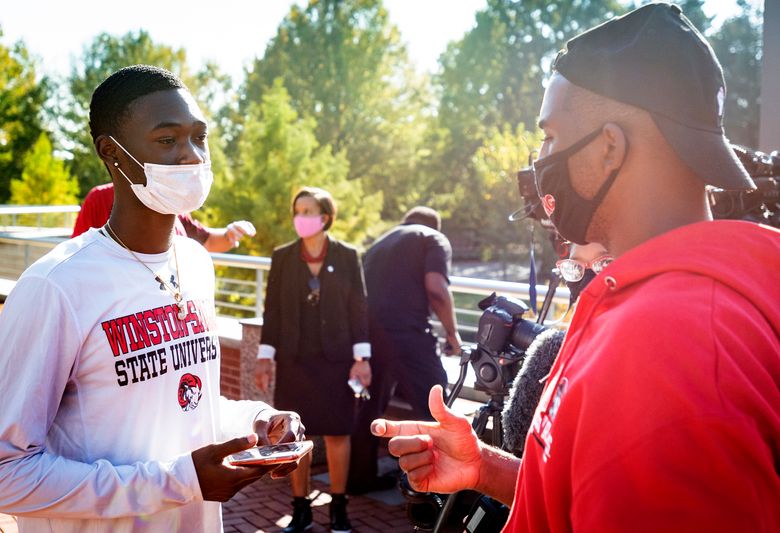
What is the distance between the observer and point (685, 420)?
0.94 meters

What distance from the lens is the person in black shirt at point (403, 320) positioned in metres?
5.24

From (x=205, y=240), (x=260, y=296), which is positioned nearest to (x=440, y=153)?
(x=260, y=296)

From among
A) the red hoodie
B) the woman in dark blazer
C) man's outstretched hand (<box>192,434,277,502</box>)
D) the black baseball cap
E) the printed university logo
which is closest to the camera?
the red hoodie

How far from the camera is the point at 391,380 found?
17.9 feet

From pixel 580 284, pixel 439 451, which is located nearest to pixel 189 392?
pixel 439 451

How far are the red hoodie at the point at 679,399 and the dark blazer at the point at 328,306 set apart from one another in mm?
3873

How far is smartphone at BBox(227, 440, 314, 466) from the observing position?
1868 mm

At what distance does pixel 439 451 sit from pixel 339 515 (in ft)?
10.8

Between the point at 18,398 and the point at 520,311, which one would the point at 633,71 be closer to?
the point at 18,398

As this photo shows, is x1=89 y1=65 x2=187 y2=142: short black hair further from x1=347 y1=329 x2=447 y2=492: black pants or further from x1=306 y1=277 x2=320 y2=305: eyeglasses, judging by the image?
x1=347 y1=329 x2=447 y2=492: black pants

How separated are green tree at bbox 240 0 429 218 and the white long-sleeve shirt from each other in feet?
116

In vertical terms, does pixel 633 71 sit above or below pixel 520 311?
above

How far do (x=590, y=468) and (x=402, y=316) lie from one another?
14.0 feet

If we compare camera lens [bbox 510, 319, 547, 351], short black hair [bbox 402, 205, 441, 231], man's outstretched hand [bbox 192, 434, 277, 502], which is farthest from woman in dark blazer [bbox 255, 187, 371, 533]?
man's outstretched hand [bbox 192, 434, 277, 502]
